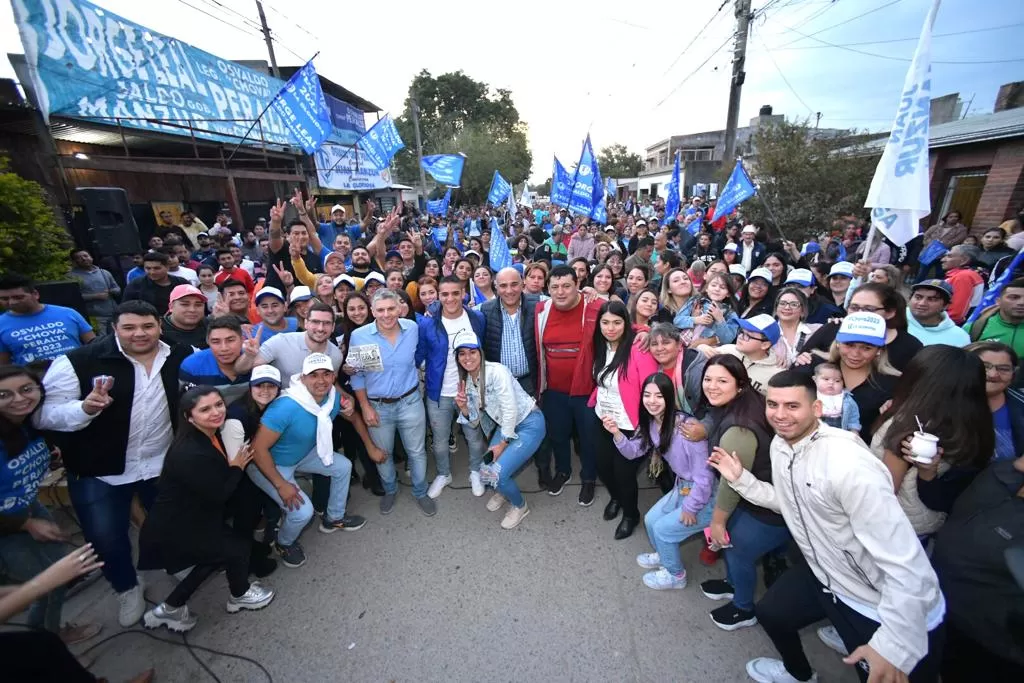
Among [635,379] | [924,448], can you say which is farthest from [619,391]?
[924,448]

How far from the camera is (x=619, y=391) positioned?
3230mm

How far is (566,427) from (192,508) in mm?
2920

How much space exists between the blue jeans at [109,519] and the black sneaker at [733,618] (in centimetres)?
398

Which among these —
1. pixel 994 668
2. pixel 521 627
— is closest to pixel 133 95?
pixel 521 627

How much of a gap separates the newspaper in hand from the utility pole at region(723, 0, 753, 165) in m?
14.0

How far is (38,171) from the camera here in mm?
7234

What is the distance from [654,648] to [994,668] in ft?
4.96

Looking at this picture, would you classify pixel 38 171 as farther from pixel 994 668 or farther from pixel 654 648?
pixel 994 668

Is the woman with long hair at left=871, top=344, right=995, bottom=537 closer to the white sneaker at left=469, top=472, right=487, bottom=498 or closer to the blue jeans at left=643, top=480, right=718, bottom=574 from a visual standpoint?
the blue jeans at left=643, top=480, right=718, bottom=574

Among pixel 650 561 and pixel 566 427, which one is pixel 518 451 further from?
pixel 650 561

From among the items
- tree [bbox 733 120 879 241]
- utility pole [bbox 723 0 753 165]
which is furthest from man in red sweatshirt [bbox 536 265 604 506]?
utility pole [bbox 723 0 753 165]

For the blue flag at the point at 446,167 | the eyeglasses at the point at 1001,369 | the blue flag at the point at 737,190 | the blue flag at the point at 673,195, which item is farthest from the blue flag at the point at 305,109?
the eyeglasses at the point at 1001,369

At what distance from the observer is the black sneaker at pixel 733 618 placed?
2.64 m

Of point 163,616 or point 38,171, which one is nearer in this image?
point 163,616
